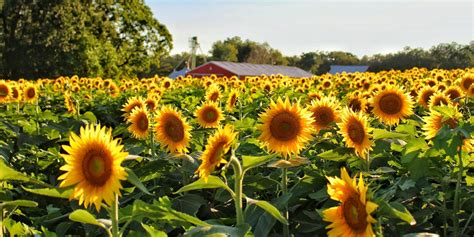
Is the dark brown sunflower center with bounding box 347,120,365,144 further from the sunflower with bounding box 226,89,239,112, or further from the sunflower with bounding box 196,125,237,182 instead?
the sunflower with bounding box 226,89,239,112

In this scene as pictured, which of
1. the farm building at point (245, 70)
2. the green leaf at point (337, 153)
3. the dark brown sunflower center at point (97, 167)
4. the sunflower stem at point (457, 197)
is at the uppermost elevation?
the dark brown sunflower center at point (97, 167)

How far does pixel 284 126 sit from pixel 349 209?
111 centimetres

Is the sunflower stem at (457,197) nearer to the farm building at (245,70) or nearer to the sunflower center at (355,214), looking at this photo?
the sunflower center at (355,214)

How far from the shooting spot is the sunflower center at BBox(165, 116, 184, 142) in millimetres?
3311

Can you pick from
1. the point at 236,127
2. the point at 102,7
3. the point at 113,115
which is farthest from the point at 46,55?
the point at 236,127

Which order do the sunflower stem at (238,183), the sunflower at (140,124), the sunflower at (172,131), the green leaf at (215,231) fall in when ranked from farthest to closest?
the sunflower at (140,124), the sunflower at (172,131), the sunflower stem at (238,183), the green leaf at (215,231)

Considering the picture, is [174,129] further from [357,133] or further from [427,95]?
[427,95]

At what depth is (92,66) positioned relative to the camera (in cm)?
3906

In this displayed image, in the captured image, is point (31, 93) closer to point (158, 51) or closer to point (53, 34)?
point (53, 34)

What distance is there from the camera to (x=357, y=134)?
280 cm

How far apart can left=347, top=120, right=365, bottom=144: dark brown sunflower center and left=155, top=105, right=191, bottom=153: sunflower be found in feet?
2.96

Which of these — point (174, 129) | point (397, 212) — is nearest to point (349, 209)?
point (397, 212)

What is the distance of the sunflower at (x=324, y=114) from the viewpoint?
11.3ft

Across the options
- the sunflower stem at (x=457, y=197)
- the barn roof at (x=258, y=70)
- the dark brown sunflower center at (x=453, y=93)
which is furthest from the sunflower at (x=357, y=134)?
the barn roof at (x=258, y=70)
